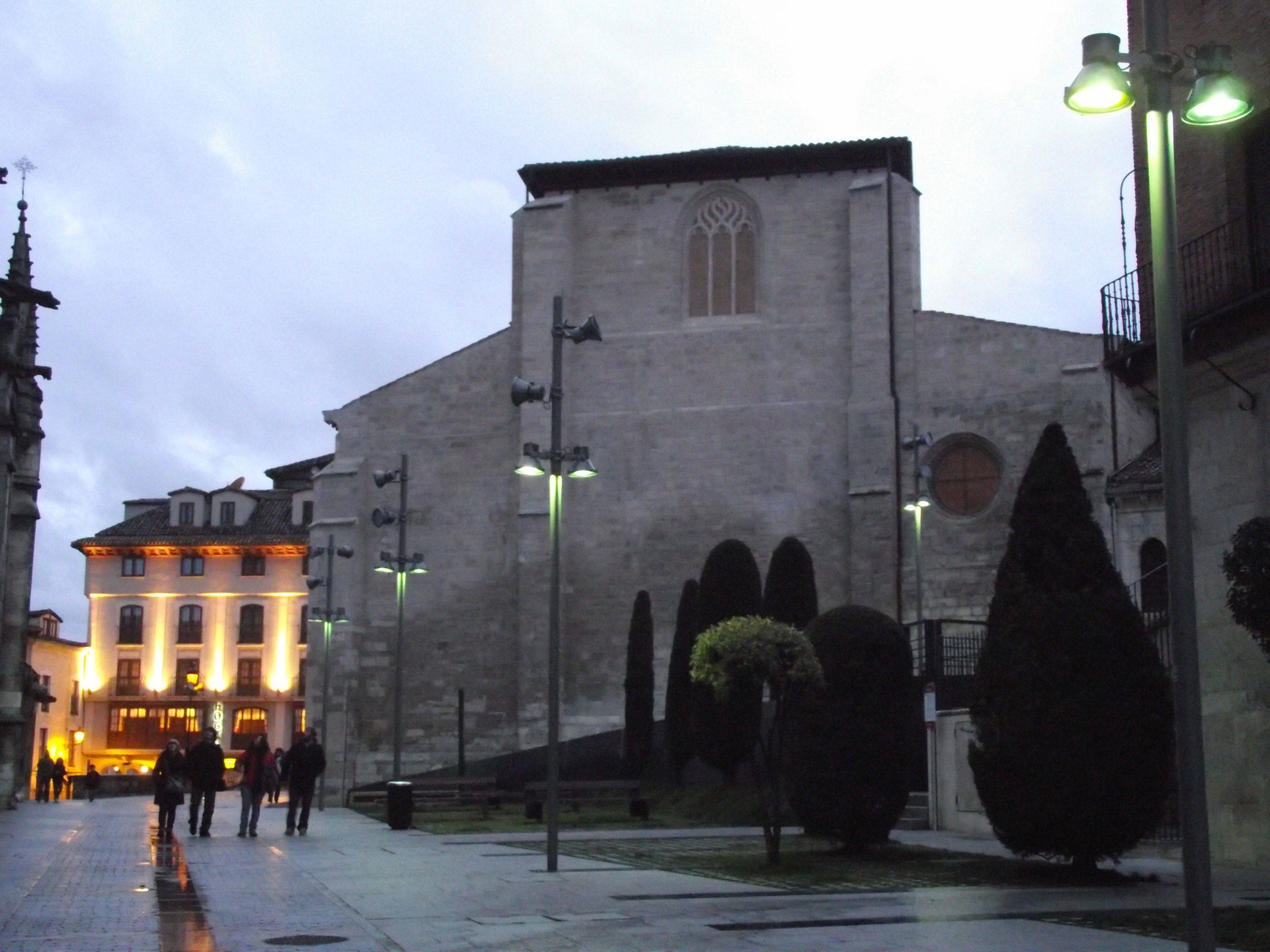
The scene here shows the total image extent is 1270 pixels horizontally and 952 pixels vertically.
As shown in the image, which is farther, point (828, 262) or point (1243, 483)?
point (828, 262)

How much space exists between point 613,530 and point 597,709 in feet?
15.9

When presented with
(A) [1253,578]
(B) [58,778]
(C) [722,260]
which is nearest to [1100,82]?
(A) [1253,578]

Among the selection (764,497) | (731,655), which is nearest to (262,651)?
(764,497)

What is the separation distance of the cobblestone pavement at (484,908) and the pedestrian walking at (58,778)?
31.9m

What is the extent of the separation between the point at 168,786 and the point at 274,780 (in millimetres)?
12883

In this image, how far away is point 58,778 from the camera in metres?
50.1

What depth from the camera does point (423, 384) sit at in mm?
44500

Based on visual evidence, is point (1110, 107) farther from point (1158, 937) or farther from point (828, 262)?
point (828, 262)

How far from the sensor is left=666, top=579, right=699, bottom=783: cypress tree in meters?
33.3

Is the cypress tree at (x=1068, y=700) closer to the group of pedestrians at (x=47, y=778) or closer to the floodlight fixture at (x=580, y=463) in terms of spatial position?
the floodlight fixture at (x=580, y=463)

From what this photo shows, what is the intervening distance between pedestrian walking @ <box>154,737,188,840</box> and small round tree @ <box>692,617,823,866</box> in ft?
33.5

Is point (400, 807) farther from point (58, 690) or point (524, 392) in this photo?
point (58, 690)

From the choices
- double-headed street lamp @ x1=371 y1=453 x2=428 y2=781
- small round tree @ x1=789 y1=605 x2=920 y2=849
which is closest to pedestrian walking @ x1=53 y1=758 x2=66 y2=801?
double-headed street lamp @ x1=371 y1=453 x2=428 y2=781

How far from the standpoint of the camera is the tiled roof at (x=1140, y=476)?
30.7 metres
